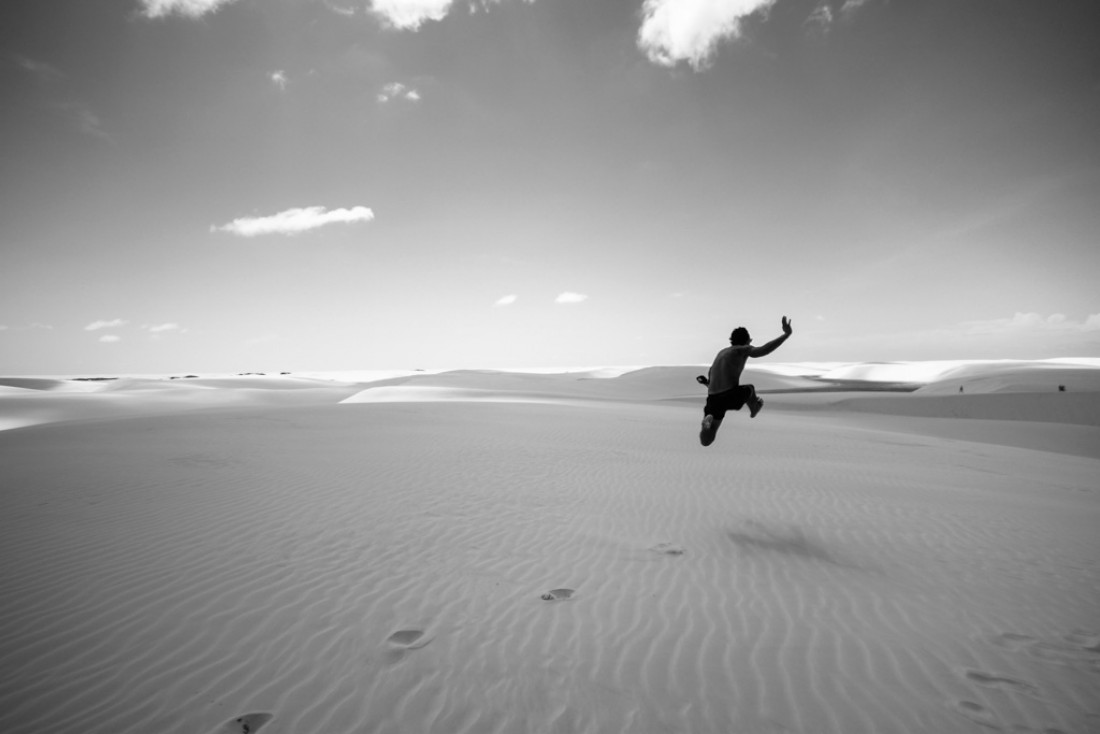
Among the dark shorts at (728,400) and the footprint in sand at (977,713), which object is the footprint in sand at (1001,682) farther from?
the dark shorts at (728,400)

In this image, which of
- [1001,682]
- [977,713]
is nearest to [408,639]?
[977,713]

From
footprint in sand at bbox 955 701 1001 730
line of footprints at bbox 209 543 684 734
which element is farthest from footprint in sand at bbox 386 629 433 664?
A: footprint in sand at bbox 955 701 1001 730

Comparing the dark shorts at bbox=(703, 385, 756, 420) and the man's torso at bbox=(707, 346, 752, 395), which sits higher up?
the man's torso at bbox=(707, 346, 752, 395)

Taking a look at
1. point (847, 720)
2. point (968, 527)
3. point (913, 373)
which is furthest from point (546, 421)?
point (913, 373)

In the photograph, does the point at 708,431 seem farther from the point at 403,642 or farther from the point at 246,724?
the point at 246,724

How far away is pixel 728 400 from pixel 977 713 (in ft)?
14.8

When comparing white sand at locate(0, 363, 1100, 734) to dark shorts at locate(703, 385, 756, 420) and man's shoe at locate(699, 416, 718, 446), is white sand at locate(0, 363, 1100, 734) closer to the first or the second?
man's shoe at locate(699, 416, 718, 446)

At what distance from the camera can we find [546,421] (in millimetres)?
18078

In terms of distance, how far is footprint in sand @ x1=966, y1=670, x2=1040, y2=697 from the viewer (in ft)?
11.4

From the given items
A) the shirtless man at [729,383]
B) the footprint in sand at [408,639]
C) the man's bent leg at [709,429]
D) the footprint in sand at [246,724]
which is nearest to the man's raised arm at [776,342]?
the shirtless man at [729,383]

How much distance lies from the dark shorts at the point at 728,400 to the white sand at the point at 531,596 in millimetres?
1706

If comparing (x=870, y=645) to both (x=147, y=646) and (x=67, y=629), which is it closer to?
(x=147, y=646)

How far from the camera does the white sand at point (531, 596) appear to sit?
3.30 m

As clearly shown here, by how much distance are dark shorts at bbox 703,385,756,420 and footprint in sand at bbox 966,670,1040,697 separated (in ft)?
13.1
